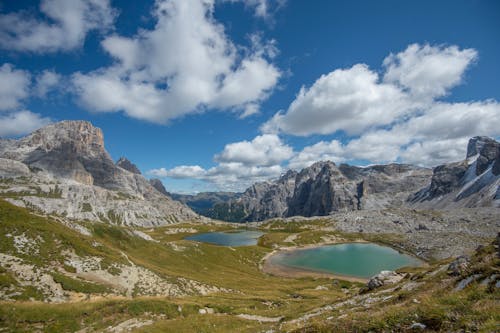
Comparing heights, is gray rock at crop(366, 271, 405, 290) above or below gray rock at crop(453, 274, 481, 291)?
below

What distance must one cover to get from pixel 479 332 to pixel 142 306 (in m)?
31.0

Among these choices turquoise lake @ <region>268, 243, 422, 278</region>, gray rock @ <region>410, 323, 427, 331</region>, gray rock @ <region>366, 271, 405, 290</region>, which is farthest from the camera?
turquoise lake @ <region>268, 243, 422, 278</region>

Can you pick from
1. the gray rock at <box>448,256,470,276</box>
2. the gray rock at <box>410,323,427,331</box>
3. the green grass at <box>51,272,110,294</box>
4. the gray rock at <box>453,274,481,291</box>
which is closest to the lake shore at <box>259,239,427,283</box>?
the gray rock at <box>448,256,470,276</box>

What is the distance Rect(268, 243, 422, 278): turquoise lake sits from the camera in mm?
122000

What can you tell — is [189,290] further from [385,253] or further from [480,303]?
[385,253]

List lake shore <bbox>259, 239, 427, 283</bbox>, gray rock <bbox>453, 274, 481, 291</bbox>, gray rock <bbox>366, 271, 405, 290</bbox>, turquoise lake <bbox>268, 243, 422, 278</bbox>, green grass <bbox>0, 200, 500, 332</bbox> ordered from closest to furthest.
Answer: green grass <bbox>0, 200, 500, 332</bbox>, gray rock <bbox>453, 274, 481, 291</bbox>, gray rock <bbox>366, 271, 405, 290</bbox>, lake shore <bbox>259, 239, 427, 283</bbox>, turquoise lake <bbox>268, 243, 422, 278</bbox>

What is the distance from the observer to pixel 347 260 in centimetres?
14325

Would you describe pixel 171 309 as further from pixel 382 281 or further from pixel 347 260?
pixel 347 260

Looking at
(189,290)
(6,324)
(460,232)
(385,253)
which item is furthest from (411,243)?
(6,324)

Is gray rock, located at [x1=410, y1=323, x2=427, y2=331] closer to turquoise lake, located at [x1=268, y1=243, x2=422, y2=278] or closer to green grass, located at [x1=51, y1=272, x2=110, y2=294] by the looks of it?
green grass, located at [x1=51, y1=272, x2=110, y2=294]

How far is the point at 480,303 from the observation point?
35.3ft

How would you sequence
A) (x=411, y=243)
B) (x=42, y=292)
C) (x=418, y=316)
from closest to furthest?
1. (x=418, y=316)
2. (x=42, y=292)
3. (x=411, y=243)

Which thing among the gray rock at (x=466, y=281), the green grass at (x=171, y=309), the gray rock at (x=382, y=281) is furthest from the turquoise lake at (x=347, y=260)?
the gray rock at (x=466, y=281)

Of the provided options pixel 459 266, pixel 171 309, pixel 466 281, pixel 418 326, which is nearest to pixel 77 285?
pixel 171 309
